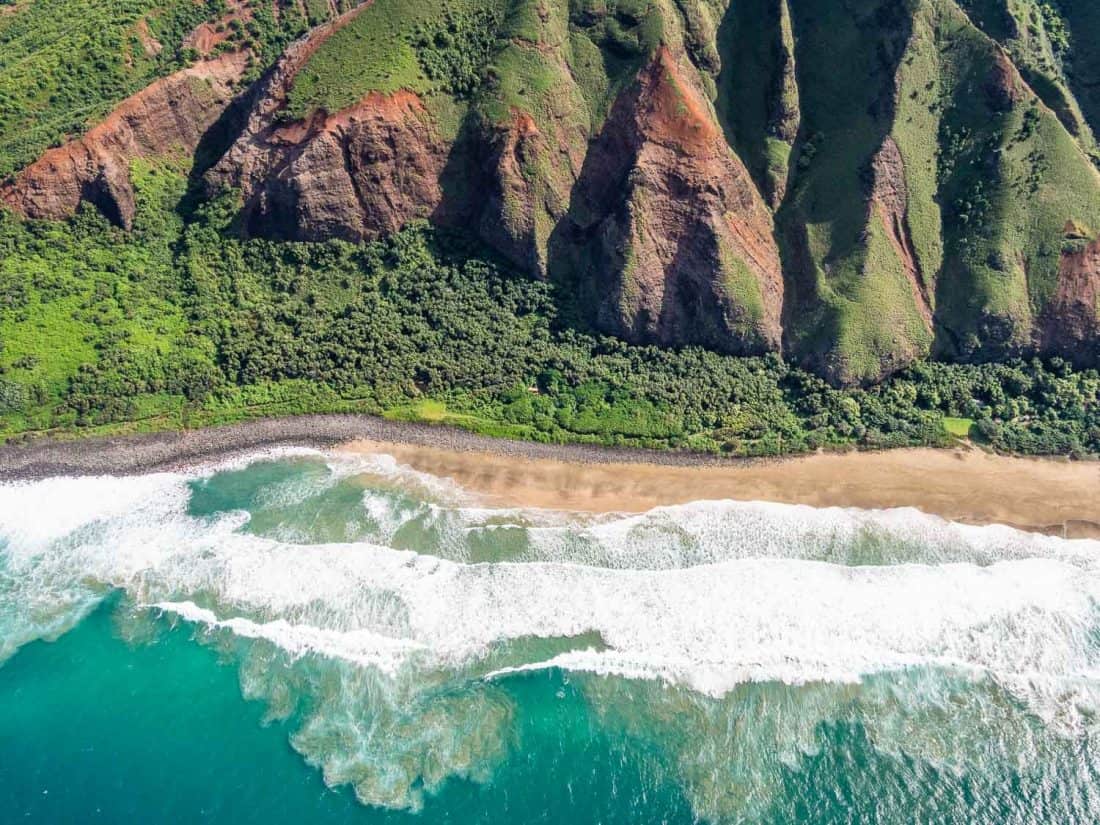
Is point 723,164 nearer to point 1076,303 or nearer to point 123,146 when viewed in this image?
point 1076,303

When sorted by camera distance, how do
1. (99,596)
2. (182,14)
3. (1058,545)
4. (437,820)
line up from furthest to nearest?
1. (182,14)
2. (1058,545)
3. (99,596)
4. (437,820)

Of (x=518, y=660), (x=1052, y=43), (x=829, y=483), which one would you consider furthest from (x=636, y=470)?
(x=1052, y=43)

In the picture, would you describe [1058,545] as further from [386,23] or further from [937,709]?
[386,23]

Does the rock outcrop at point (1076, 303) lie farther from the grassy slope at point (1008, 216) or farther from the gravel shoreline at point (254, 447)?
Answer: the gravel shoreline at point (254, 447)

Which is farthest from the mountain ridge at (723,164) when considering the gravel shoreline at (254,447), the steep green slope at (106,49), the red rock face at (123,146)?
the gravel shoreline at (254,447)

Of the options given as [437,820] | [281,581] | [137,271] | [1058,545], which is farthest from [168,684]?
[1058,545]

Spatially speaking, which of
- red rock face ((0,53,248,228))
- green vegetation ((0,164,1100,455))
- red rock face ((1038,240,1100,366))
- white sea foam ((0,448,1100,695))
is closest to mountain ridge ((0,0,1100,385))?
red rock face ((1038,240,1100,366))
